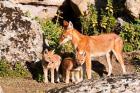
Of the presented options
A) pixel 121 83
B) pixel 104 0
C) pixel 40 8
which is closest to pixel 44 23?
pixel 40 8

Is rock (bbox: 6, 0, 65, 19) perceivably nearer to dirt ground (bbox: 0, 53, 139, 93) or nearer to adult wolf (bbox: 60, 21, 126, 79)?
dirt ground (bbox: 0, 53, 139, 93)

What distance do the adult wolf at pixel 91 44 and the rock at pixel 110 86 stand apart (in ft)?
24.8

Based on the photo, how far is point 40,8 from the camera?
20.8 metres

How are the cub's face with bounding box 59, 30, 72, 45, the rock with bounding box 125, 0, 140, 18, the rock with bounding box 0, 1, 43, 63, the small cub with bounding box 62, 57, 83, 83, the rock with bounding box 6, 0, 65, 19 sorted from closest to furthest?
the small cub with bounding box 62, 57, 83, 83 < the cub's face with bounding box 59, 30, 72, 45 < the rock with bounding box 0, 1, 43, 63 < the rock with bounding box 125, 0, 140, 18 < the rock with bounding box 6, 0, 65, 19

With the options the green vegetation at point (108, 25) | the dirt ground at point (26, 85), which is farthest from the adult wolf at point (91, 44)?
the green vegetation at point (108, 25)

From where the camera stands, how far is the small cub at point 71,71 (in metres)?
15.6

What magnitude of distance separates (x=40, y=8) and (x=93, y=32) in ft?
8.01

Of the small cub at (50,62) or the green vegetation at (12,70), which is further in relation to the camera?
the green vegetation at (12,70)

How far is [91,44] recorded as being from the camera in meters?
16.4

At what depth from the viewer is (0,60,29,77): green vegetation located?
1628cm

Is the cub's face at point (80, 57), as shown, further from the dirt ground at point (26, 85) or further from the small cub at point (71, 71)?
the dirt ground at point (26, 85)

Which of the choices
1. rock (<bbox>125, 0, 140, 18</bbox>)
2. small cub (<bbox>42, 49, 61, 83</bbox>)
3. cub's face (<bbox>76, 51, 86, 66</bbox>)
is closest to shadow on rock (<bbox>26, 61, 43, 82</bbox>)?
small cub (<bbox>42, 49, 61, 83</bbox>)

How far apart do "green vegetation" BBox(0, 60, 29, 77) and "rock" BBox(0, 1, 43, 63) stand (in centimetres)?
24

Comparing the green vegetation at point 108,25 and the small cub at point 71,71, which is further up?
the green vegetation at point 108,25
